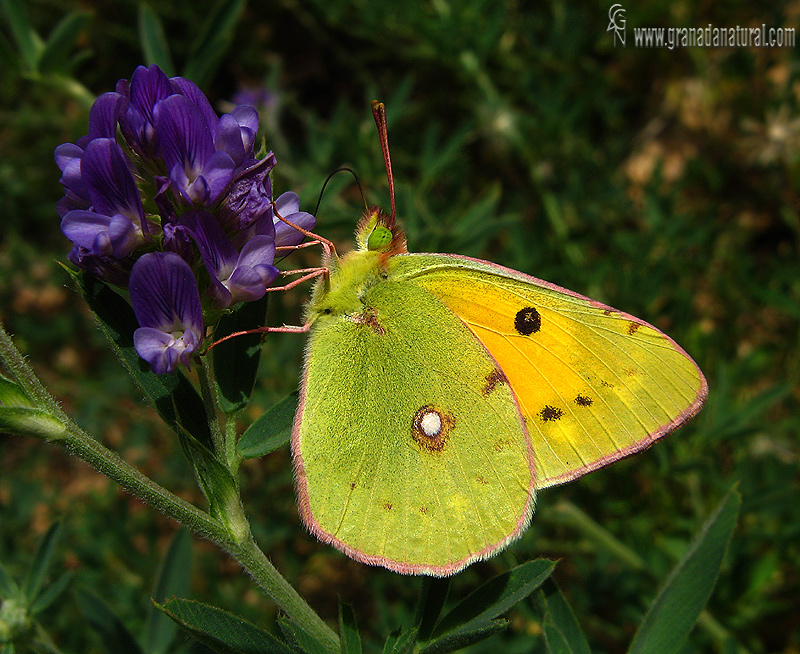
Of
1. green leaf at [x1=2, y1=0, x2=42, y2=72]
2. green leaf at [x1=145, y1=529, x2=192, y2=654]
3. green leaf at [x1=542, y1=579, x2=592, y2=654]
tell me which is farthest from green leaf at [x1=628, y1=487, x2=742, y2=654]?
green leaf at [x1=2, y1=0, x2=42, y2=72]

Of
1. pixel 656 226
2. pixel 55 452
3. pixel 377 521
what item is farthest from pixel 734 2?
pixel 55 452

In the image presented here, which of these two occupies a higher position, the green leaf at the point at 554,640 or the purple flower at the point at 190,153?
the purple flower at the point at 190,153

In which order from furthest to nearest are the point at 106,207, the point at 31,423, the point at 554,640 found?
the point at 554,640 → the point at 106,207 → the point at 31,423

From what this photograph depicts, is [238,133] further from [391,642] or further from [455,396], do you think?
[391,642]

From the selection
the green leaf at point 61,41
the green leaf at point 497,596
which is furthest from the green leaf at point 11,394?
the green leaf at point 61,41

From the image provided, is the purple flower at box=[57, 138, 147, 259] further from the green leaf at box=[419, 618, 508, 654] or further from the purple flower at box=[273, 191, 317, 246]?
the green leaf at box=[419, 618, 508, 654]

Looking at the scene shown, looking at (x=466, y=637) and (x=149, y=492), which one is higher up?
(x=149, y=492)

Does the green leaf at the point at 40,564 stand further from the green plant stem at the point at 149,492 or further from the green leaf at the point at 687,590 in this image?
the green leaf at the point at 687,590

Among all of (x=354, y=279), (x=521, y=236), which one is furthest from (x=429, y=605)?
(x=521, y=236)
